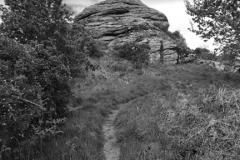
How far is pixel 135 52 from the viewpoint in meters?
27.7

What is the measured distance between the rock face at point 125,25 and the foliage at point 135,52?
281cm

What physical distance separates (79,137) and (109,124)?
9.00ft

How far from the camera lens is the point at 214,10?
49.6 ft

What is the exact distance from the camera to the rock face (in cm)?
3247

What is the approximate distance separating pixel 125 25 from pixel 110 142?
31526mm

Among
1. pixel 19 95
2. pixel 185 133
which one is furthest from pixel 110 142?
pixel 19 95

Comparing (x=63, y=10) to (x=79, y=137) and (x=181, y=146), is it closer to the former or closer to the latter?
(x=79, y=137)

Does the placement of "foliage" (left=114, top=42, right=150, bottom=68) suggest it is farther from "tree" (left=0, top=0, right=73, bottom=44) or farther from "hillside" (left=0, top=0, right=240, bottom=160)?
"tree" (left=0, top=0, right=73, bottom=44)

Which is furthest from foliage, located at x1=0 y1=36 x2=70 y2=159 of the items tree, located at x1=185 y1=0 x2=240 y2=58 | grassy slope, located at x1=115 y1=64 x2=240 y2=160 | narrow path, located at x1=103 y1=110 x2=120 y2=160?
tree, located at x1=185 y1=0 x2=240 y2=58

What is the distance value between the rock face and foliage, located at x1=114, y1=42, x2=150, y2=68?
9.23ft

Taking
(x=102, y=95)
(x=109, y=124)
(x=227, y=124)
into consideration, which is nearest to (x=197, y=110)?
(x=227, y=124)

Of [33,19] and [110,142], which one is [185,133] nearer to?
[110,142]

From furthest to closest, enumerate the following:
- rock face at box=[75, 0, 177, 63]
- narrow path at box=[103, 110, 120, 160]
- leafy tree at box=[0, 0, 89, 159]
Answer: rock face at box=[75, 0, 177, 63], narrow path at box=[103, 110, 120, 160], leafy tree at box=[0, 0, 89, 159]

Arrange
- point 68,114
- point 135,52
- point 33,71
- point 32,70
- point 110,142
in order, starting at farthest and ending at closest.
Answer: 1. point 135,52
2. point 68,114
3. point 110,142
4. point 33,71
5. point 32,70
